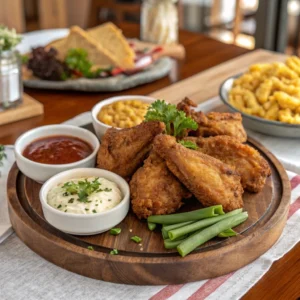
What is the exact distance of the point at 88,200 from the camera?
174cm

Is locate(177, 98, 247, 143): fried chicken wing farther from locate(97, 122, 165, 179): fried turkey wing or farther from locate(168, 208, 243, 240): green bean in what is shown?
locate(168, 208, 243, 240): green bean

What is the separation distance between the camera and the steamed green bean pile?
1671 mm

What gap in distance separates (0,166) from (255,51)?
211 cm

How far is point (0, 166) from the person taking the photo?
7.59ft

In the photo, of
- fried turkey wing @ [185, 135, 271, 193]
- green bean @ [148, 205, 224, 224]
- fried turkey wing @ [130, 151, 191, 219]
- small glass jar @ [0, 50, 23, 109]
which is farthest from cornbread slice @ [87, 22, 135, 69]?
green bean @ [148, 205, 224, 224]

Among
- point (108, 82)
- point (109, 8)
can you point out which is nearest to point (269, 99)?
point (108, 82)

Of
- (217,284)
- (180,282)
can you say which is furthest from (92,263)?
(217,284)

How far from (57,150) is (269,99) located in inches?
42.1

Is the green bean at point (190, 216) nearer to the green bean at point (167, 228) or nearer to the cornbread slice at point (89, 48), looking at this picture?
the green bean at point (167, 228)

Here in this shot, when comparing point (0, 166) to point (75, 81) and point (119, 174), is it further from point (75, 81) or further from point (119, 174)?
point (75, 81)

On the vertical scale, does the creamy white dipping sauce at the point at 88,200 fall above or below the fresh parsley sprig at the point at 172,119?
below

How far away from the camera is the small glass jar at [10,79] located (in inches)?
105

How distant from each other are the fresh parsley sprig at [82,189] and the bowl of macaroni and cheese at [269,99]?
3.35 feet

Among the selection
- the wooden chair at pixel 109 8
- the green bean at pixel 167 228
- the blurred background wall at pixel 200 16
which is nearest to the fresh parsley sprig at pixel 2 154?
the green bean at pixel 167 228
